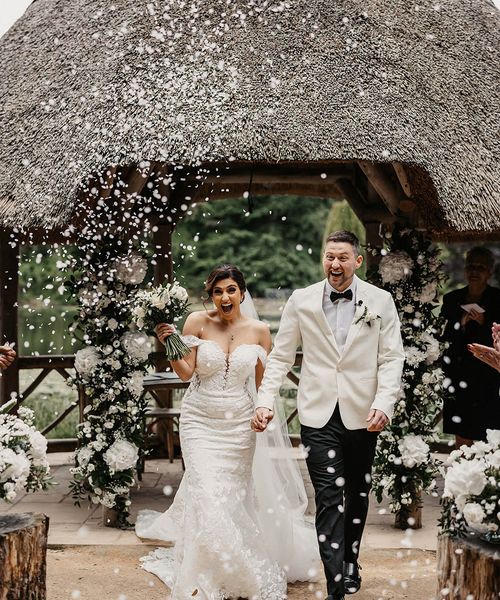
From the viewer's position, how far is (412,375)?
6137 millimetres

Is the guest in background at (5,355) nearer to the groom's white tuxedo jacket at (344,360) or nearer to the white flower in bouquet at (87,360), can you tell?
the groom's white tuxedo jacket at (344,360)

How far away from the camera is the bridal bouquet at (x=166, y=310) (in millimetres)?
5109

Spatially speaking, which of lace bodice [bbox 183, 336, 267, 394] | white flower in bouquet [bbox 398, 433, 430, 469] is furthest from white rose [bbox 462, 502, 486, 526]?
white flower in bouquet [bbox 398, 433, 430, 469]

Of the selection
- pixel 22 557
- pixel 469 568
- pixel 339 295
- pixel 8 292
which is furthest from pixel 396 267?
pixel 8 292

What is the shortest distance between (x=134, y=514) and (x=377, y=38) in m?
3.93

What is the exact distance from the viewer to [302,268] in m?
26.9

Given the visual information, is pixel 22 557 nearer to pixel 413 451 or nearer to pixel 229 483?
pixel 229 483

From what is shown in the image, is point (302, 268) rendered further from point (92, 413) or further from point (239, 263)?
point (92, 413)

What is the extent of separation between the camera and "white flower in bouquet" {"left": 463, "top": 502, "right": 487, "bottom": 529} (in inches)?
135

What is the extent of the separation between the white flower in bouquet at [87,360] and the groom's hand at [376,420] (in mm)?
2457

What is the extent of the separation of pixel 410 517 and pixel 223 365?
1.98 m

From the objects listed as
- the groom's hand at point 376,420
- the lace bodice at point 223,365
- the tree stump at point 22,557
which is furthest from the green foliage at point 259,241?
the tree stump at point 22,557

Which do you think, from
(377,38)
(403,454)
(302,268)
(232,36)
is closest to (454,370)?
(403,454)

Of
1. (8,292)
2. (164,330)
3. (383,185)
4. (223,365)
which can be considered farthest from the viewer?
(8,292)
